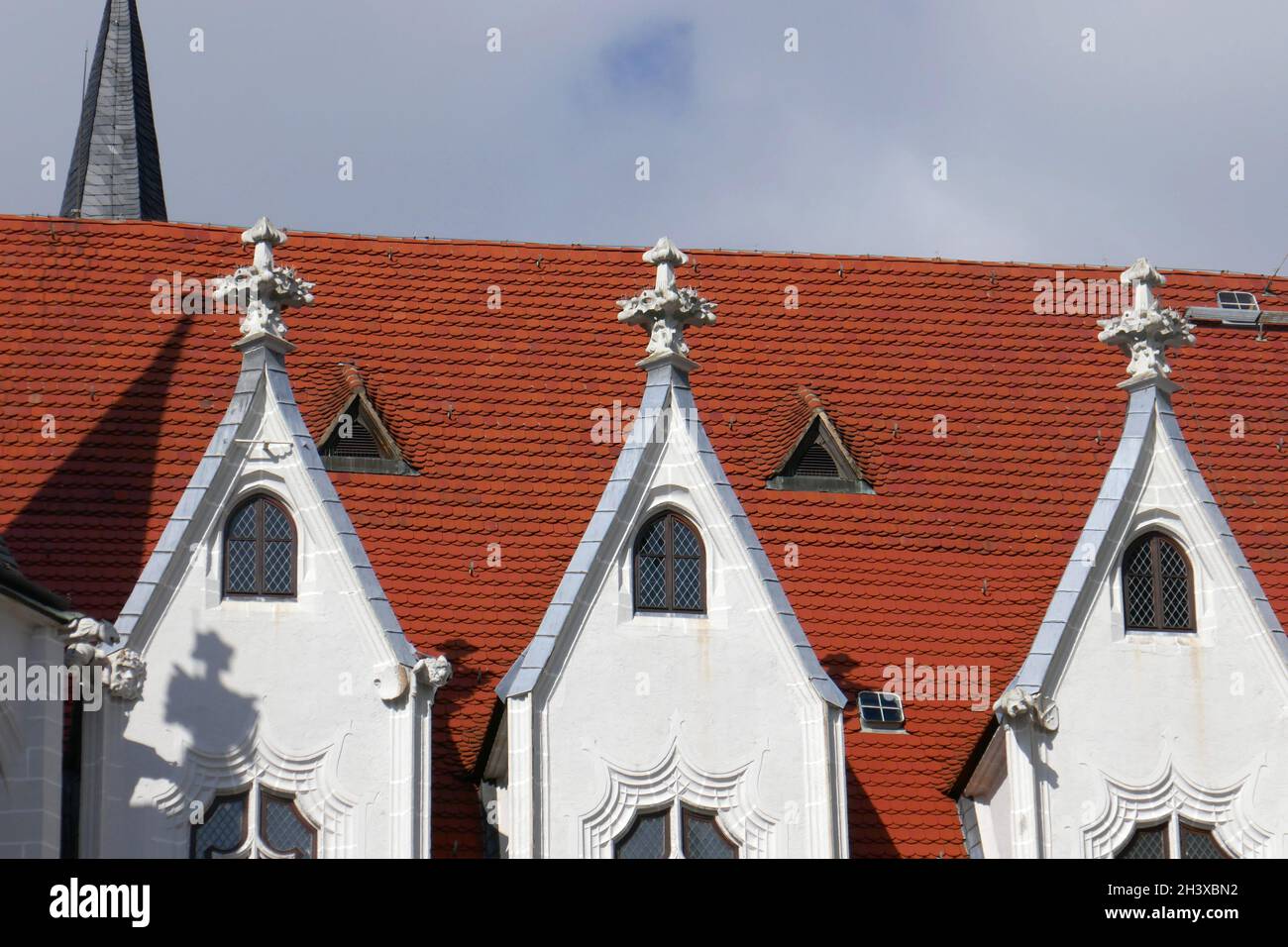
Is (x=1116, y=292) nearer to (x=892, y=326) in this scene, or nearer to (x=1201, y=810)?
(x=892, y=326)

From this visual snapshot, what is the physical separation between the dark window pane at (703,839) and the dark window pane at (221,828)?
362 centimetres

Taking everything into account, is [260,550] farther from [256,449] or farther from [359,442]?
[359,442]

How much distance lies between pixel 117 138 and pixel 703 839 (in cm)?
1817

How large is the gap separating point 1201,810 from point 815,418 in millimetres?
6560

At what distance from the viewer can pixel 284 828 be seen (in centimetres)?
2595

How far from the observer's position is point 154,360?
31.7m

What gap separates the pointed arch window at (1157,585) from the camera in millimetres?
27547

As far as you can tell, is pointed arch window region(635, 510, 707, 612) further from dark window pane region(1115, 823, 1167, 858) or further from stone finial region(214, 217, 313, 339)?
dark window pane region(1115, 823, 1167, 858)

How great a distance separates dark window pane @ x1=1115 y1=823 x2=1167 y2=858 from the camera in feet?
88.0

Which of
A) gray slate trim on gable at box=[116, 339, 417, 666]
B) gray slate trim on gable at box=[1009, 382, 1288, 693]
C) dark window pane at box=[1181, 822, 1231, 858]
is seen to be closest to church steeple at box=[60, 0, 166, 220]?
gray slate trim on gable at box=[116, 339, 417, 666]

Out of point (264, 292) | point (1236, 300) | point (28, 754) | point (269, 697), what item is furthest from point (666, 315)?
point (1236, 300)

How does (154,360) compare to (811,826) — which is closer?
(811,826)

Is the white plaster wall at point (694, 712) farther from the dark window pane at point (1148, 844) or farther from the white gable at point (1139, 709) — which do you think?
the dark window pane at point (1148, 844)
